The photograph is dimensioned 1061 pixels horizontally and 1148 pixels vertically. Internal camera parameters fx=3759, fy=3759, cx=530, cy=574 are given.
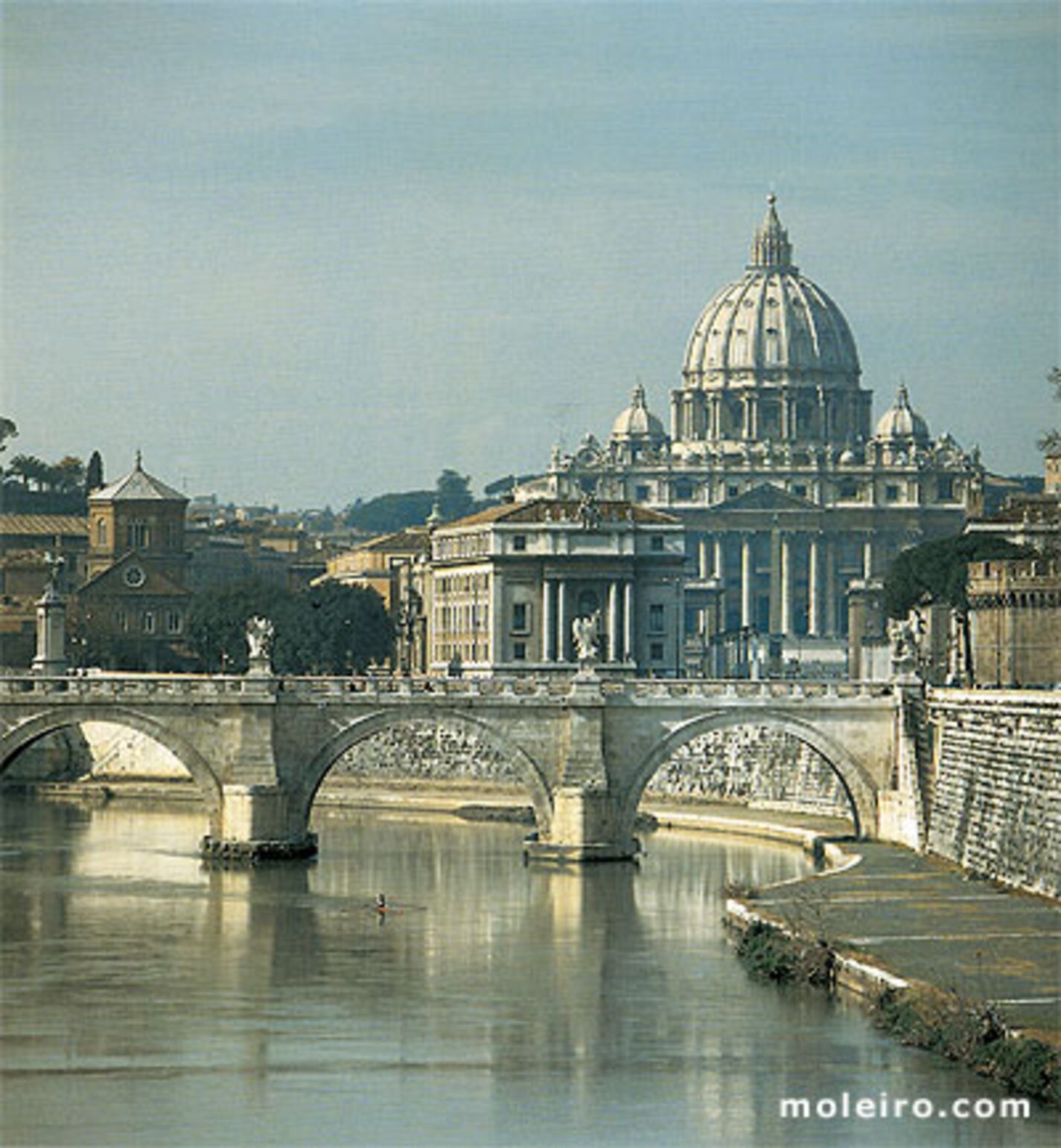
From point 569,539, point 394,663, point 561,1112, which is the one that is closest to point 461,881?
point 561,1112

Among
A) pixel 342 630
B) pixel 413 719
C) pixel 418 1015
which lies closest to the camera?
pixel 418 1015

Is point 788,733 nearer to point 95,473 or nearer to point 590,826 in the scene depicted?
point 590,826

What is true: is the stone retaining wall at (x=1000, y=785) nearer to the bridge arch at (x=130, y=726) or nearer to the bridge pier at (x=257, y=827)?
the bridge pier at (x=257, y=827)

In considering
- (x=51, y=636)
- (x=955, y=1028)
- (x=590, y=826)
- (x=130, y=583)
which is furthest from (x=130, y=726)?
(x=130, y=583)

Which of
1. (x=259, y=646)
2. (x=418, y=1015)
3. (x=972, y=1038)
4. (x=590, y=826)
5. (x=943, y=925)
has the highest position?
(x=259, y=646)

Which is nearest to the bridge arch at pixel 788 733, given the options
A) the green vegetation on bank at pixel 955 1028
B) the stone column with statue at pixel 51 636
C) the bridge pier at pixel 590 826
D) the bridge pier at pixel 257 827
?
the bridge pier at pixel 590 826

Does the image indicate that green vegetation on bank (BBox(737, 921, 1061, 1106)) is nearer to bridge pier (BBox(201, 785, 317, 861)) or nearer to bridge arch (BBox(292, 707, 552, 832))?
bridge arch (BBox(292, 707, 552, 832))

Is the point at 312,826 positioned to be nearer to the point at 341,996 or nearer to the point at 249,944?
the point at 249,944
